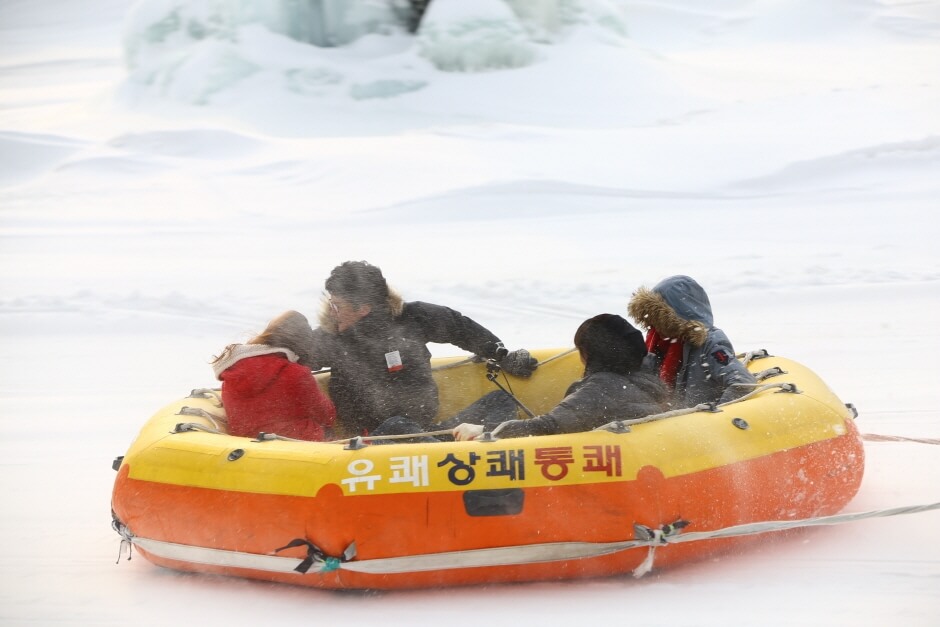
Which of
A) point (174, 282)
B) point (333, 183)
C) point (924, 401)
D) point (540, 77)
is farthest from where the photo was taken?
point (540, 77)

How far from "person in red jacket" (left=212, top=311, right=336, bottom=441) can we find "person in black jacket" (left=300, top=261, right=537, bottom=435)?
1.10 feet

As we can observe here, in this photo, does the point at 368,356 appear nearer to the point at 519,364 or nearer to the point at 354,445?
the point at 519,364

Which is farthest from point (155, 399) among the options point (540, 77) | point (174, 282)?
point (540, 77)

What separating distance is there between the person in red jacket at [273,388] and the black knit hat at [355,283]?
389mm

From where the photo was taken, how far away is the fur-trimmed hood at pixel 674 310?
452 centimetres

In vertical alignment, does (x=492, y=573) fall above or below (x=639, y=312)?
below

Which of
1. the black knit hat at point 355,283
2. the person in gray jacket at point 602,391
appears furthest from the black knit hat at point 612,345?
the black knit hat at point 355,283

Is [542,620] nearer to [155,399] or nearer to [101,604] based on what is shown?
[101,604]

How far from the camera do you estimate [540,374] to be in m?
5.40

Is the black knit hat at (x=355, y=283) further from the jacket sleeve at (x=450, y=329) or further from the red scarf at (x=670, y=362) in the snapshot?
the red scarf at (x=670, y=362)

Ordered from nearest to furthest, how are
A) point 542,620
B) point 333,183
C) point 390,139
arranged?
1. point 542,620
2. point 333,183
3. point 390,139

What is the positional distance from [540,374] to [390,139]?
11437 millimetres

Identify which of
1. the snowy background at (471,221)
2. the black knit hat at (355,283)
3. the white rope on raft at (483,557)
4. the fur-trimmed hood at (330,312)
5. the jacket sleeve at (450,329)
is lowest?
the snowy background at (471,221)

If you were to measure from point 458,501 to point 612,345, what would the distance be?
2.81 feet
